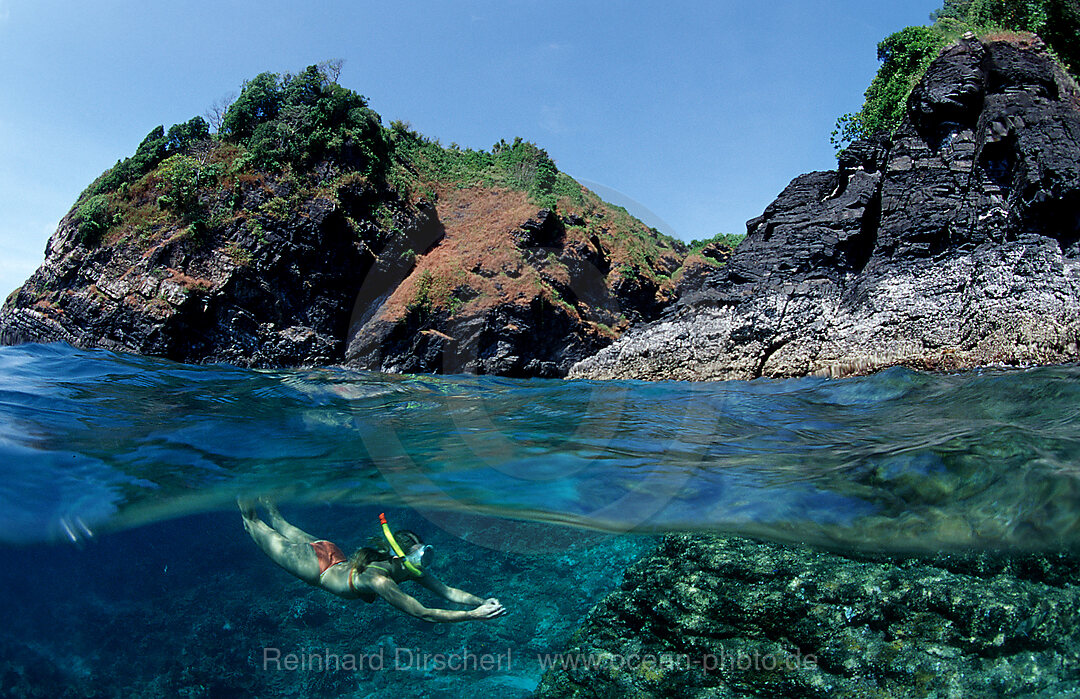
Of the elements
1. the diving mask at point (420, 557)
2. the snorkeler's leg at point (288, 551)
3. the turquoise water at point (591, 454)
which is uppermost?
the turquoise water at point (591, 454)

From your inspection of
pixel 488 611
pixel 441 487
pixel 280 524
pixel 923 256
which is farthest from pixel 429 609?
pixel 923 256

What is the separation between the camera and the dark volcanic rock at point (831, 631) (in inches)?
165

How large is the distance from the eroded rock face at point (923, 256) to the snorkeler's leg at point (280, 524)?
7.20 metres

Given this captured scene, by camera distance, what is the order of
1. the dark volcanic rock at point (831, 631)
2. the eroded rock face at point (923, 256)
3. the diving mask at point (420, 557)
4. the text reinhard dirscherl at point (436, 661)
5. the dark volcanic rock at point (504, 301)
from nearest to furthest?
the dark volcanic rock at point (831, 631) → the text reinhard dirscherl at point (436, 661) → the diving mask at point (420, 557) → the eroded rock face at point (923, 256) → the dark volcanic rock at point (504, 301)

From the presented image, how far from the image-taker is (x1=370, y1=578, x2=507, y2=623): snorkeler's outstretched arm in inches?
213

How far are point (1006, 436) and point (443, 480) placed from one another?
633 cm

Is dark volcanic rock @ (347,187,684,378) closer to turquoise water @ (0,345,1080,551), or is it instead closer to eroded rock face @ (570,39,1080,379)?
eroded rock face @ (570,39,1080,379)

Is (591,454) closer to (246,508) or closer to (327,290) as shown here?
(246,508)

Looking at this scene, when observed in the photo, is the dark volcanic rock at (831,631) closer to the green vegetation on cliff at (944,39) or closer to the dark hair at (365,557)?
the dark hair at (365,557)

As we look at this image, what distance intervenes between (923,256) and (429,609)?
1128 centimetres

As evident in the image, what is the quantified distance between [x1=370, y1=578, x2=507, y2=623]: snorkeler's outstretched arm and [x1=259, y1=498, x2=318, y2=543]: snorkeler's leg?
244cm

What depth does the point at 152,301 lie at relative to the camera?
1609 cm

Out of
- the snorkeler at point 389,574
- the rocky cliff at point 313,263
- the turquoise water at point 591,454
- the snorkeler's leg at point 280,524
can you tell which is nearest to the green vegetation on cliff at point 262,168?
the rocky cliff at point 313,263

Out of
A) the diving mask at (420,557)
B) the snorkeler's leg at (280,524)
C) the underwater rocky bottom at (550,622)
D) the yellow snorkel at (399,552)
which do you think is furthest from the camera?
the snorkeler's leg at (280,524)
